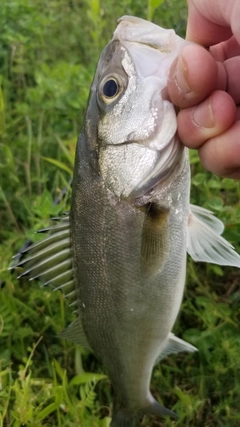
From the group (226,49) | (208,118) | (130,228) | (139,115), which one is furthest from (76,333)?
(226,49)

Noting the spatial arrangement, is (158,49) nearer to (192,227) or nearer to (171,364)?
(192,227)

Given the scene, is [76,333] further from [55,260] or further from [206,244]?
[206,244]

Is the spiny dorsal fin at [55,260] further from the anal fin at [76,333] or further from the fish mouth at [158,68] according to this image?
the fish mouth at [158,68]

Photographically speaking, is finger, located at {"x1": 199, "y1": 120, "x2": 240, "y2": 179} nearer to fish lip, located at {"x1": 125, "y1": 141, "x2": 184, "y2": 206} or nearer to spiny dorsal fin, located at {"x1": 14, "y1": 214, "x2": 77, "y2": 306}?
fish lip, located at {"x1": 125, "y1": 141, "x2": 184, "y2": 206}

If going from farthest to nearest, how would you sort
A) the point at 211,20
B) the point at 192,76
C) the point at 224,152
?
the point at 211,20, the point at 224,152, the point at 192,76

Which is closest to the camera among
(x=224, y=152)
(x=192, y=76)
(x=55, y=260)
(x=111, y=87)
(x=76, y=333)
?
(x=192, y=76)

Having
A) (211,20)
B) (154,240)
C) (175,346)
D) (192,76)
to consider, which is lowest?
(175,346)

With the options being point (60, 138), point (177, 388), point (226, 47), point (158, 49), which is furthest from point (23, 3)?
point (177, 388)
